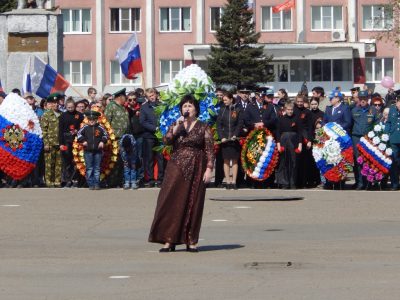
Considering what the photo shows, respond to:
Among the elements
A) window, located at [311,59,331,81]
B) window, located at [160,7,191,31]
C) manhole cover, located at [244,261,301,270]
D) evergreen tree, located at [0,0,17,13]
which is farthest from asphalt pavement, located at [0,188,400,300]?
window, located at [160,7,191,31]

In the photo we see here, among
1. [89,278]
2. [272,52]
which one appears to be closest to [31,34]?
[89,278]

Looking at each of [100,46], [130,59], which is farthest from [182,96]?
[100,46]

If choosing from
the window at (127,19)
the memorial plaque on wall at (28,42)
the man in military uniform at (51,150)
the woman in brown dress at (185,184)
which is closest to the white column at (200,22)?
the window at (127,19)

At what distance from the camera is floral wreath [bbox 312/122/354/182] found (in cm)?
2567

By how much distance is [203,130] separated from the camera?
1639cm

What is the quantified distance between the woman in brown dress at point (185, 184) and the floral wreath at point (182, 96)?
878cm

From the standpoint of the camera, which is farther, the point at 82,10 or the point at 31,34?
the point at 82,10

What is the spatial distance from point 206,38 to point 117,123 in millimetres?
55401

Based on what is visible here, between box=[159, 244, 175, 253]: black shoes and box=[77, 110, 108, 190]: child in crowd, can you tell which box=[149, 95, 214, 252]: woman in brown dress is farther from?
box=[77, 110, 108, 190]: child in crowd

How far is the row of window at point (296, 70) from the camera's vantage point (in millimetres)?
81125

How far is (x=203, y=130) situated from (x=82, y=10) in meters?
67.0

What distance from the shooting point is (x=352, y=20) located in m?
80.9

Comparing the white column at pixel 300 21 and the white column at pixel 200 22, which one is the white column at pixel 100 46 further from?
the white column at pixel 300 21

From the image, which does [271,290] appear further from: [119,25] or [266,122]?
[119,25]
